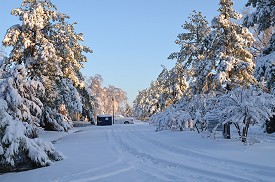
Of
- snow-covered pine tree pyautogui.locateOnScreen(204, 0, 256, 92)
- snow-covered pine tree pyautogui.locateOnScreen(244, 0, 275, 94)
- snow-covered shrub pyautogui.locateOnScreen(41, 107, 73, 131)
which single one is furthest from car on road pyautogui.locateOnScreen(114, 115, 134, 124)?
snow-covered pine tree pyautogui.locateOnScreen(244, 0, 275, 94)

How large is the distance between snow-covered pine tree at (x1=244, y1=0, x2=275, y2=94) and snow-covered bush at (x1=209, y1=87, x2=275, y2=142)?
6.11 ft

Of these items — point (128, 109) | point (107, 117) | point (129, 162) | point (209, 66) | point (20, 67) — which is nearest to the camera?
point (129, 162)

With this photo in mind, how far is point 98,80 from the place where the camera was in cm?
8012

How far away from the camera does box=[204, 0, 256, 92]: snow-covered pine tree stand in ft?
55.1

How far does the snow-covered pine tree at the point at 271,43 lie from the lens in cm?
1456

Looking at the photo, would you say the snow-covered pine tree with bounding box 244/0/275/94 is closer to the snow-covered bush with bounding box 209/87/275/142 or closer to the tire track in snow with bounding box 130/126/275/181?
the snow-covered bush with bounding box 209/87/275/142

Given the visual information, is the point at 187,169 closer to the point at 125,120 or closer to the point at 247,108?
the point at 247,108

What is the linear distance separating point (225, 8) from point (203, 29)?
526 centimetres

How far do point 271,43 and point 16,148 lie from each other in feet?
47.4

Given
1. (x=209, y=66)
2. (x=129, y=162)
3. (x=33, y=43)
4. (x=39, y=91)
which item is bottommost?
(x=129, y=162)

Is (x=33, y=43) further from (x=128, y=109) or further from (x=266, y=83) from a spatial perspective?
(x=128, y=109)

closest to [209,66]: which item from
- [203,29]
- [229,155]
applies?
[203,29]

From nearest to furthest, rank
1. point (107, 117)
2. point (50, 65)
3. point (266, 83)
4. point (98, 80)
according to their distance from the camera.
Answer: point (266, 83) → point (50, 65) → point (107, 117) → point (98, 80)

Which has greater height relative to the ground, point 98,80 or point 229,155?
point 98,80
